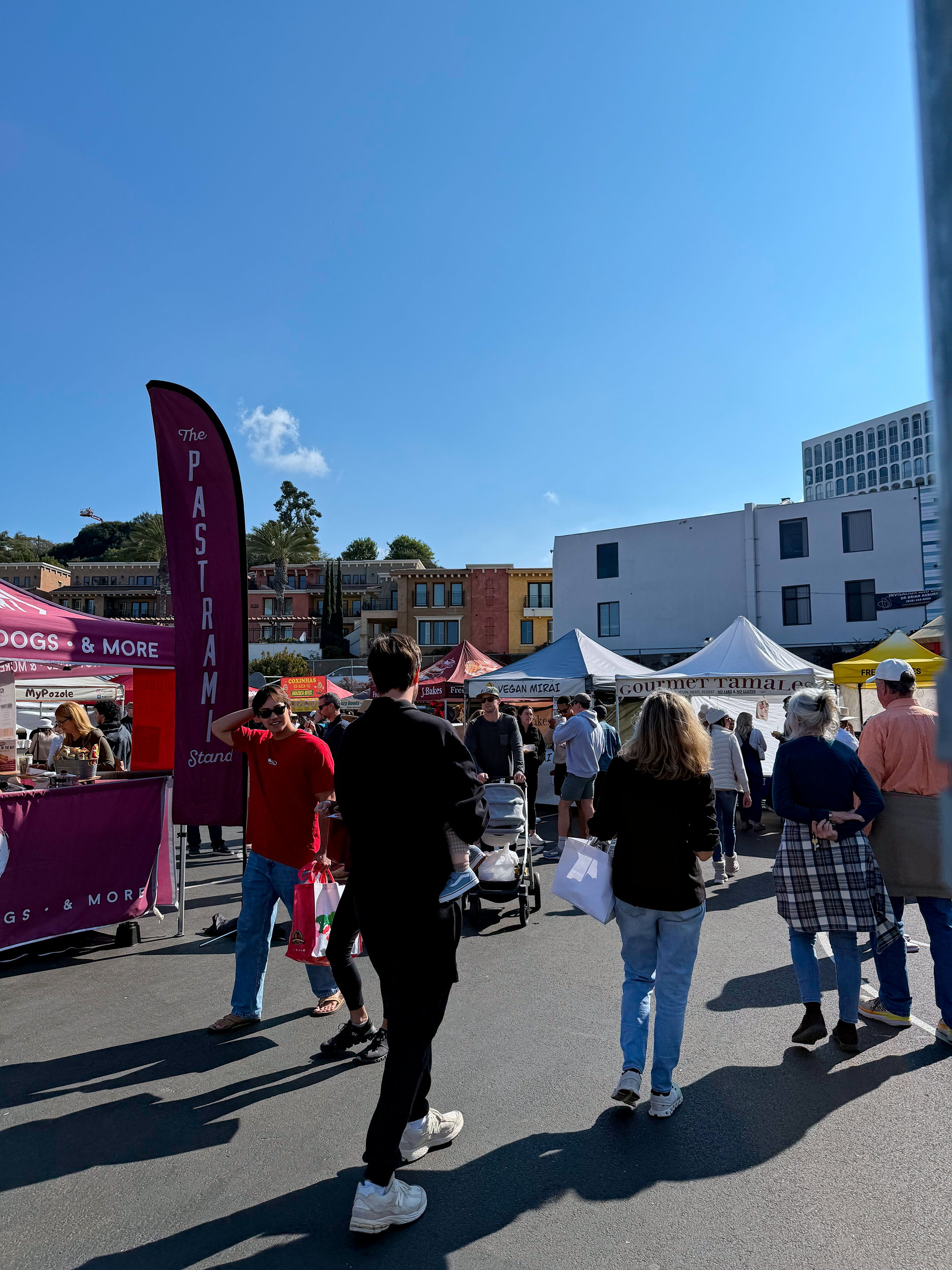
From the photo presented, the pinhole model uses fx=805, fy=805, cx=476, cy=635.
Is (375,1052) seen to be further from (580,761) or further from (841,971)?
(580,761)

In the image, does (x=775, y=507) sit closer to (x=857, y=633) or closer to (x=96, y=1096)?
(x=857, y=633)

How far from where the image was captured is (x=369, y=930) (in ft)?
10.0

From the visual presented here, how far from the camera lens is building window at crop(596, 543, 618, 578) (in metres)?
41.3

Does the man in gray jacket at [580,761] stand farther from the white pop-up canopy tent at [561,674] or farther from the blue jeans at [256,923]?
the blue jeans at [256,923]

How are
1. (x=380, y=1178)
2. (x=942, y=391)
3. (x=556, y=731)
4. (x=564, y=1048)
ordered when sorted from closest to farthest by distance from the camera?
(x=942, y=391)
(x=380, y=1178)
(x=564, y=1048)
(x=556, y=731)

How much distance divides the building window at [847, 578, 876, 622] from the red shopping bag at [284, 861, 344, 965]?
3465 centimetres

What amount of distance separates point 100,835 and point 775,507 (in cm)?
3559

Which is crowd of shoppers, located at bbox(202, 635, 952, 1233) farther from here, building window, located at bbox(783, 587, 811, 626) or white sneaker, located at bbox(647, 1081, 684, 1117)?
building window, located at bbox(783, 587, 811, 626)

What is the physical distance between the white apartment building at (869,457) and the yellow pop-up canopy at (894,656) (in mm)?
102791

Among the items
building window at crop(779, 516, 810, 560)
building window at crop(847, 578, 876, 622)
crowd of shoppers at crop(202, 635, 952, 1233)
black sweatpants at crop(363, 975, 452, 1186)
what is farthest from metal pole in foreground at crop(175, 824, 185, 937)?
building window at crop(779, 516, 810, 560)

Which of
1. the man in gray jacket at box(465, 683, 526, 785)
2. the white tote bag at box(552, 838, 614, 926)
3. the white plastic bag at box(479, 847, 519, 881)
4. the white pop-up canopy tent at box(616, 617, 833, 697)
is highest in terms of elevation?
the white pop-up canopy tent at box(616, 617, 833, 697)

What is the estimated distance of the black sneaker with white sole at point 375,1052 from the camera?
4184 millimetres

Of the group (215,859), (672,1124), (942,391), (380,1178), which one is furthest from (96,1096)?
(215,859)

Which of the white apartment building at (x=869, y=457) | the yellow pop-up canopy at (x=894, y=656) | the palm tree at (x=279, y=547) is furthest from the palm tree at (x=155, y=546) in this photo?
the white apartment building at (x=869, y=457)
